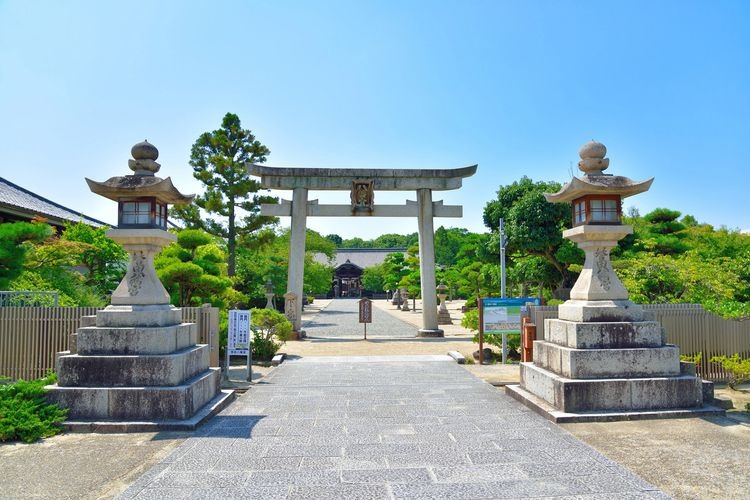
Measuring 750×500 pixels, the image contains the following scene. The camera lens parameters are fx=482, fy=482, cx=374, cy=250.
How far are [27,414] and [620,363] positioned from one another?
721cm

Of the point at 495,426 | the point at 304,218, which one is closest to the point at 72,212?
the point at 304,218

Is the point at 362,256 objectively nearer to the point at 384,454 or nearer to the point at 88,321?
the point at 88,321

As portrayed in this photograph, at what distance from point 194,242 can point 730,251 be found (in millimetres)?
18562

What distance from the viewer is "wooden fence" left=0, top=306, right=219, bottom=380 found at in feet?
27.7

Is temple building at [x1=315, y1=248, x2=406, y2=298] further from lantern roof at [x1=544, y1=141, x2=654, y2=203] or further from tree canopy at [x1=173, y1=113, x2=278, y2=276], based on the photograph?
lantern roof at [x1=544, y1=141, x2=654, y2=203]

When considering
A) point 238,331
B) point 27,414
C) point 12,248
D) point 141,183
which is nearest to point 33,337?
point 12,248

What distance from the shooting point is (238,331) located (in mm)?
9305

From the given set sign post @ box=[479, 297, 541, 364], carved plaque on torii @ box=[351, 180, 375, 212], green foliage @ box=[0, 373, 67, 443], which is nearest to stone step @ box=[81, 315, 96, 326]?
green foliage @ box=[0, 373, 67, 443]

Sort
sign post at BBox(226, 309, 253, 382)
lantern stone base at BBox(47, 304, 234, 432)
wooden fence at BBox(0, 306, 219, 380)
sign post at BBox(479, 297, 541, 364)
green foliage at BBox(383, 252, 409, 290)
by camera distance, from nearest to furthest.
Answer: lantern stone base at BBox(47, 304, 234, 432) < wooden fence at BBox(0, 306, 219, 380) < sign post at BBox(226, 309, 253, 382) < sign post at BBox(479, 297, 541, 364) < green foliage at BBox(383, 252, 409, 290)

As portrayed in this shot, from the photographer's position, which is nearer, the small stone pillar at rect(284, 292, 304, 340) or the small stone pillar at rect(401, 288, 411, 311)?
the small stone pillar at rect(284, 292, 304, 340)

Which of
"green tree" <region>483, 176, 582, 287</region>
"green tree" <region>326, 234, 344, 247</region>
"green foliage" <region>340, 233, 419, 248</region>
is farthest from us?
"green tree" <region>326, 234, 344, 247</region>

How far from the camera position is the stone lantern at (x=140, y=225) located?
21.3 ft

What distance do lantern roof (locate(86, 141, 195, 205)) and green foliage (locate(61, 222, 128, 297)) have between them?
843 cm

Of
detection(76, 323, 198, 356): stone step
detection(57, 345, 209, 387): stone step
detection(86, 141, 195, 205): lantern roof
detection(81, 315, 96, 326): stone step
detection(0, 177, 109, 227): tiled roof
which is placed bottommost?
detection(57, 345, 209, 387): stone step
